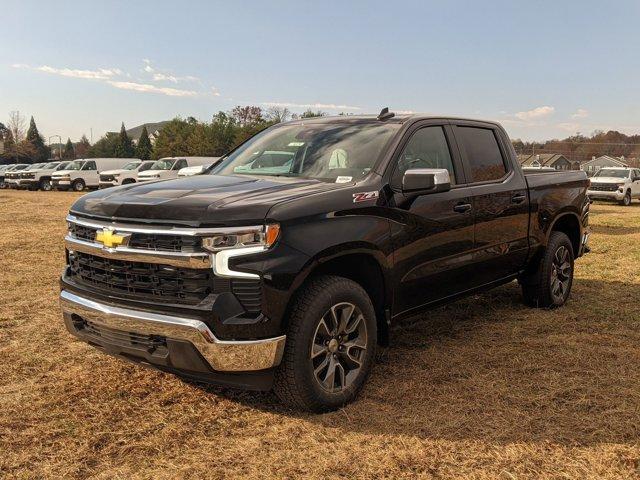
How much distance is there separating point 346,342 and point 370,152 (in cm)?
140

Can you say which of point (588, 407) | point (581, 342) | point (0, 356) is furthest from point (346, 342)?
point (0, 356)

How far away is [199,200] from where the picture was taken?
3316 millimetres

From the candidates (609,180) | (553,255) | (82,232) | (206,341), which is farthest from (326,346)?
(609,180)

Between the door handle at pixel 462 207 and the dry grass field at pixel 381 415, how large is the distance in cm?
117

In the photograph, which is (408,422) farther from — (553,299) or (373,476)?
(553,299)

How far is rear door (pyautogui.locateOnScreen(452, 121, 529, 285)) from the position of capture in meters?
4.83

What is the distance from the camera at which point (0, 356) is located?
4570mm

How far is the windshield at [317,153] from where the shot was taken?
4168 millimetres

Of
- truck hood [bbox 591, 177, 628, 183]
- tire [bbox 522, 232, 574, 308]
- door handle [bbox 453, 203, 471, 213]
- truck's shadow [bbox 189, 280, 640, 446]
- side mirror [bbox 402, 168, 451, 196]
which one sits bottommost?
truck's shadow [bbox 189, 280, 640, 446]

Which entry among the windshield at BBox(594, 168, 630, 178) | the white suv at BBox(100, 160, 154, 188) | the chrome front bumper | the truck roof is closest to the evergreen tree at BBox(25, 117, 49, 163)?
the white suv at BBox(100, 160, 154, 188)

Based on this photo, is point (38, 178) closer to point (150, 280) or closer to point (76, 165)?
Result: point (76, 165)

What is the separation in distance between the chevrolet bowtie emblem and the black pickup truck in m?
0.01

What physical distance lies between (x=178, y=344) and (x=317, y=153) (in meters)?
1.91

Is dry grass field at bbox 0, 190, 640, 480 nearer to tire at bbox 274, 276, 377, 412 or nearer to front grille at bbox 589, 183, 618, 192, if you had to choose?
tire at bbox 274, 276, 377, 412
